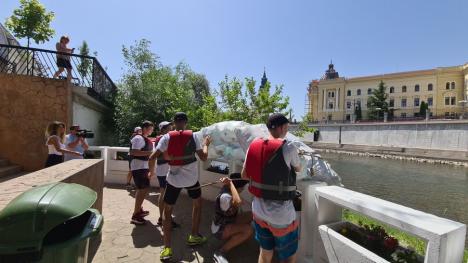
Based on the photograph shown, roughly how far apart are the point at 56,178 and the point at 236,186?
2.04m

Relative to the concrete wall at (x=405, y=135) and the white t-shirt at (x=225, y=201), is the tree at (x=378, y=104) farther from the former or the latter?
the white t-shirt at (x=225, y=201)

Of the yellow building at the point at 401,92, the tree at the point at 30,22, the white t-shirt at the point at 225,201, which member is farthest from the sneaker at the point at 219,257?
the yellow building at the point at 401,92

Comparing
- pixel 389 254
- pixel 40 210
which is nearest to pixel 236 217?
pixel 389 254

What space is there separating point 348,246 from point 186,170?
2061mm

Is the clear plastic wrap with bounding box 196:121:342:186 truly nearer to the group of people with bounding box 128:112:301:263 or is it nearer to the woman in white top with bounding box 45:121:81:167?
the group of people with bounding box 128:112:301:263

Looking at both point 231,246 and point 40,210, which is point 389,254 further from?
point 40,210

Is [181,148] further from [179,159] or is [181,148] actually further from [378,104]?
[378,104]

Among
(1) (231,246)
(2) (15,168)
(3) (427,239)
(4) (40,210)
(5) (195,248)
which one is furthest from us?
(2) (15,168)

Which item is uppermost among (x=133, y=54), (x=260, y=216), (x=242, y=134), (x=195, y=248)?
(x=133, y=54)

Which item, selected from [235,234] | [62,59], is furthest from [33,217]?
[62,59]

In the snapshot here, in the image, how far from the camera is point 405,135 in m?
40.1

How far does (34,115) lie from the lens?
8.79 m

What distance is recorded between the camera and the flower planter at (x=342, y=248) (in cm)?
246

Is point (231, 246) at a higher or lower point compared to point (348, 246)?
lower
